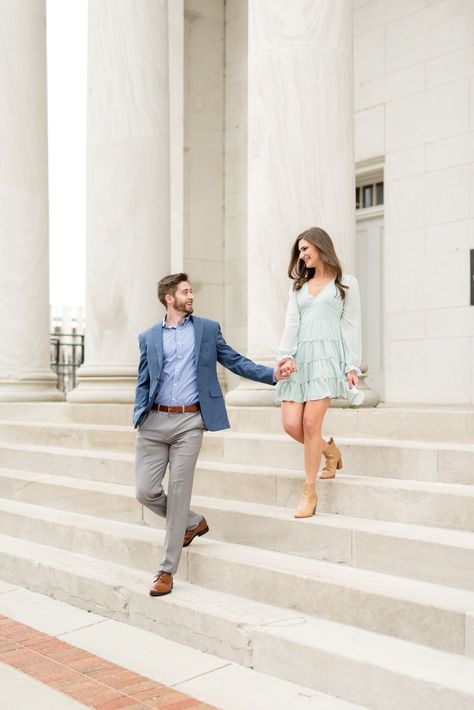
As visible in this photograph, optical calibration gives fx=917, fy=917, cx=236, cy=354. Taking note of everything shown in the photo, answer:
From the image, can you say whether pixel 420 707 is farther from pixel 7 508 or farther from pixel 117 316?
pixel 117 316

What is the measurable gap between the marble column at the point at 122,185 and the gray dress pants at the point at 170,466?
17.0 feet

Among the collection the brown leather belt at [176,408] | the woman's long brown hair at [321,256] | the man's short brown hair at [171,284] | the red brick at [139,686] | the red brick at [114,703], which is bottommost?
the red brick at [114,703]

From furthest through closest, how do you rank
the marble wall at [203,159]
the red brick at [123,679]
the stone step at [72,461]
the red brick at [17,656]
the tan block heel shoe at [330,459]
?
the marble wall at [203,159]
the stone step at [72,461]
the tan block heel shoe at [330,459]
the red brick at [17,656]
the red brick at [123,679]

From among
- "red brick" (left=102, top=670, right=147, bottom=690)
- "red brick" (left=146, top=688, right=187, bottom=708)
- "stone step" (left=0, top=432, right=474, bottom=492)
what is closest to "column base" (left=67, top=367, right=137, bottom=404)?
"stone step" (left=0, top=432, right=474, bottom=492)

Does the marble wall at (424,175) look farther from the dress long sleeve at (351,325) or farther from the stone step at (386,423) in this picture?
the dress long sleeve at (351,325)

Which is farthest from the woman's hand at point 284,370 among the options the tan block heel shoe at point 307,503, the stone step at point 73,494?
the stone step at point 73,494

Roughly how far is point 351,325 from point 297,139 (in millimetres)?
2906

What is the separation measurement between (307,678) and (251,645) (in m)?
0.52

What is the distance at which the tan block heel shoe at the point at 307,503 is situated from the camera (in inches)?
269

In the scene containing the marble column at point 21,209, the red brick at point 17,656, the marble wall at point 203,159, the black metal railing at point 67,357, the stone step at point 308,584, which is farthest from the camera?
the black metal railing at point 67,357

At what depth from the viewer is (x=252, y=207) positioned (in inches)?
375

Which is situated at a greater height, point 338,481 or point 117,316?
point 117,316

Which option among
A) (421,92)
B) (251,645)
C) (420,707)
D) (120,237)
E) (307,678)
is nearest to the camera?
(420,707)

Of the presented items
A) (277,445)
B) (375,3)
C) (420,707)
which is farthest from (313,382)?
(375,3)
